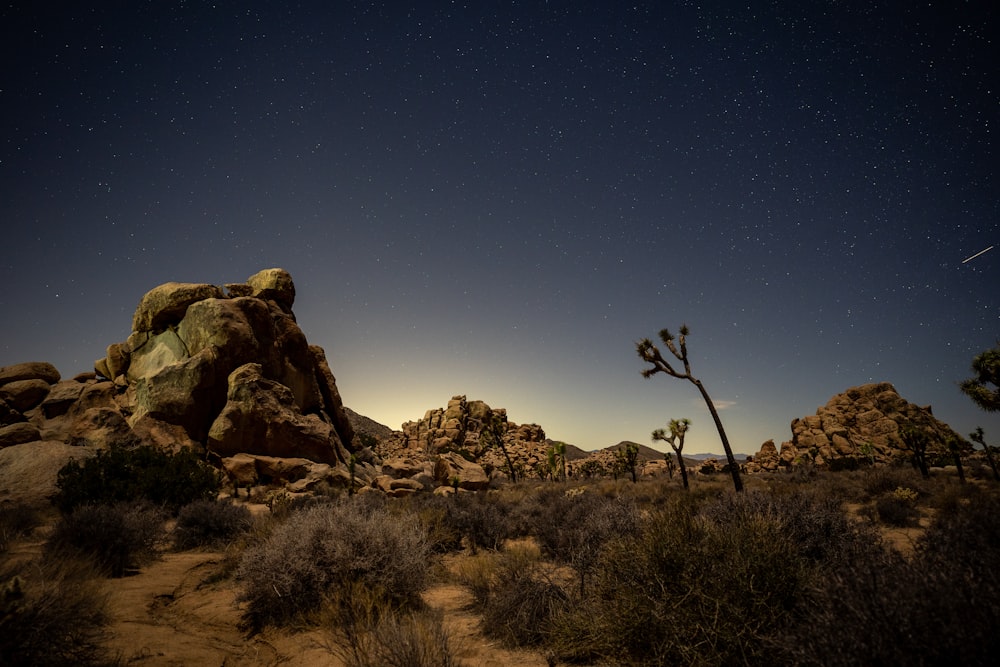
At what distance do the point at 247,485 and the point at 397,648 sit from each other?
26.4 metres

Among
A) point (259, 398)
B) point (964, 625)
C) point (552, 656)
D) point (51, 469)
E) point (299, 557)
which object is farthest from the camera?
point (259, 398)

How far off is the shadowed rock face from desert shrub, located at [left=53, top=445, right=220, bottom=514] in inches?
518

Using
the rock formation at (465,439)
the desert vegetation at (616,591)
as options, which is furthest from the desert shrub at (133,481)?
the rock formation at (465,439)

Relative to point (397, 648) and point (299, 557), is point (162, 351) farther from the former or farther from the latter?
point (397, 648)

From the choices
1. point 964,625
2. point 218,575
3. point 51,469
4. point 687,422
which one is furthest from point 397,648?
point 687,422

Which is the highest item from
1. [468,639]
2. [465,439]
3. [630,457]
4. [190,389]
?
[190,389]

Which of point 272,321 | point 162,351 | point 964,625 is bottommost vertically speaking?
point 964,625

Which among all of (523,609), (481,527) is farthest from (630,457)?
(523,609)

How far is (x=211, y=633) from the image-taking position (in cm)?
523

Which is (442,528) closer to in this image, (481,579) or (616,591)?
(481,579)

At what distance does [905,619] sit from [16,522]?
17.0m

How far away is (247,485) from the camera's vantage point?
948 inches

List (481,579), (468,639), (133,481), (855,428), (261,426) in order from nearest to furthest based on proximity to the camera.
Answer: (468,639), (481,579), (133,481), (261,426), (855,428)

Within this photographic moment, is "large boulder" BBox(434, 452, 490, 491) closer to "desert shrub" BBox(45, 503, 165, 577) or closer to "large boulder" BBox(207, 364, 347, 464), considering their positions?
"large boulder" BBox(207, 364, 347, 464)
